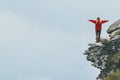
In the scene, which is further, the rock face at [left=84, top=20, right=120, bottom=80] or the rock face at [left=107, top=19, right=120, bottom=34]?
the rock face at [left=107, top=19, right=120, bottom=34]

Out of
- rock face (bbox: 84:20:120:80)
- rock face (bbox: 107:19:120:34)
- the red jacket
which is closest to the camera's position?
the red jacket

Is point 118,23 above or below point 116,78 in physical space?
above

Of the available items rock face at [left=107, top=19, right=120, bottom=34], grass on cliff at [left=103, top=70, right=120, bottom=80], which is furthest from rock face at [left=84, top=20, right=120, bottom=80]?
grass on cliff at [left=103, top=70, right=120, bottom=80]

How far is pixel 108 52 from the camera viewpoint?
127062 millimetres

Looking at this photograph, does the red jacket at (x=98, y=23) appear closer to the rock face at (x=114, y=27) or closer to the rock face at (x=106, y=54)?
the rock face at (x=106, y=54)

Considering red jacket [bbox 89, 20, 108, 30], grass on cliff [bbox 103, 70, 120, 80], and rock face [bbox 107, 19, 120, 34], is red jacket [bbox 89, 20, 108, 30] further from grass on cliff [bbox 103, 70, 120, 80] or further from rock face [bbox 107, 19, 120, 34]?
rock face [bbox 107, 19, 120, 34]

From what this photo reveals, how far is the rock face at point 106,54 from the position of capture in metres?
125

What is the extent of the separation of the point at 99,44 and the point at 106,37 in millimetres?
1972

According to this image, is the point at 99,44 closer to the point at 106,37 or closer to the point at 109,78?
the point at 106,37

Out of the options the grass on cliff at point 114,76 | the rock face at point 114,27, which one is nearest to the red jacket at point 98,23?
the grass on cliff at point 114,76

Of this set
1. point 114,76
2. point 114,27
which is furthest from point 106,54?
point 114,76

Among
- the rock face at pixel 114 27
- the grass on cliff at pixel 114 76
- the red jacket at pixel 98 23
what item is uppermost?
the rock face at pixel 114 27

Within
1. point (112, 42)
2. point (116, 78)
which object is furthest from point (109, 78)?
point (112, 42)

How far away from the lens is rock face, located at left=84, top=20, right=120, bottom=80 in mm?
125438
